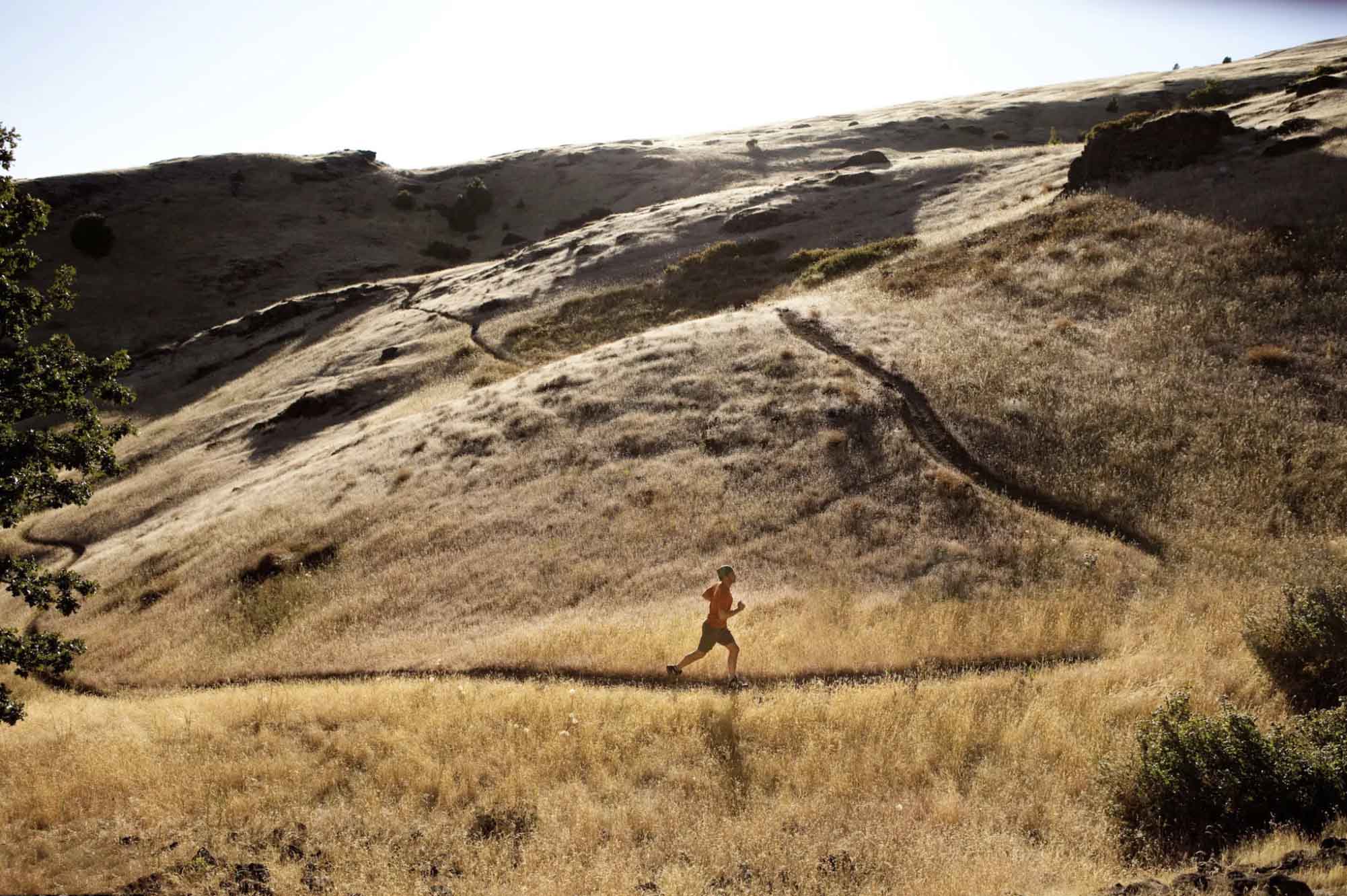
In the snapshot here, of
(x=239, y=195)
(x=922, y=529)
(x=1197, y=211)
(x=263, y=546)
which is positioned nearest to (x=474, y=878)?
(x=922, y=529)

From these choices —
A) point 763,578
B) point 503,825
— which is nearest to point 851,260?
point 763,578

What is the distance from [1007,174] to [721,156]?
5536cm

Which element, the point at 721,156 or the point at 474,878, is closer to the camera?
the point at 474,878

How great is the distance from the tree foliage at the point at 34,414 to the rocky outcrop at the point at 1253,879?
18040mm

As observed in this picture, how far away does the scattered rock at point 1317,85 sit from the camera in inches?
1816

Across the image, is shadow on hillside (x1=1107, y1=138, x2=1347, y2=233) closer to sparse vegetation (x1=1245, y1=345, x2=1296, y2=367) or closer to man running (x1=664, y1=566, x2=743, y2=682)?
sparse vegetation (x1=1245, y1=345, x2=1296, y2=367)

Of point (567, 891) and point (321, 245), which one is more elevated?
point (321, 245)

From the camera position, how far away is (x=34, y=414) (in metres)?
14.1

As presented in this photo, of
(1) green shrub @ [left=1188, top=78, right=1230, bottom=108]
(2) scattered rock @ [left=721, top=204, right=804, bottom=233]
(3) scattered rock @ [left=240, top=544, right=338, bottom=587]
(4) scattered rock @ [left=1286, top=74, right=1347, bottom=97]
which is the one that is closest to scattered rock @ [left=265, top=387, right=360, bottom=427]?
(3) scattered rock @ [left=240, top=544, right=338, bottom=587]

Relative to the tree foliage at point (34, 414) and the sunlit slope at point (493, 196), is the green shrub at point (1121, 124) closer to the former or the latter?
the sunlit slope at point (493, 196)

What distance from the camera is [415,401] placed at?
4325 cm

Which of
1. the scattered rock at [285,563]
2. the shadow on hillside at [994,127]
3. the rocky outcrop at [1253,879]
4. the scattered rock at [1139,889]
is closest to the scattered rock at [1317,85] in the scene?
the shadow on hillside at [994,127]

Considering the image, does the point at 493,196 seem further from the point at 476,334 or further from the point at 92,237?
the point at 476,334

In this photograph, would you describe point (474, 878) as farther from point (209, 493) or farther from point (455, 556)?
point (209, 493)
